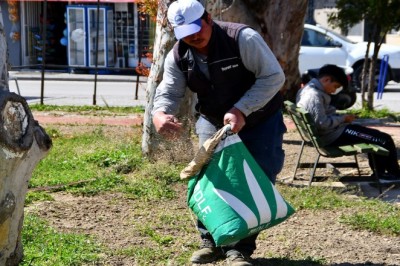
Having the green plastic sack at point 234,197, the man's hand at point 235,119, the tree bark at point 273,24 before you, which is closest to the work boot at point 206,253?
the green plastic sack at point 234,197

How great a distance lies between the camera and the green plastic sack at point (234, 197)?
190 inches

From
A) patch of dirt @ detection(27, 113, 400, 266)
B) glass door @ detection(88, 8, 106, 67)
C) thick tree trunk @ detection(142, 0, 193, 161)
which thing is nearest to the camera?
patch of dirt @ detection(27, 113, 400, 266)

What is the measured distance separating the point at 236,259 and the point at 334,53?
18.4 m

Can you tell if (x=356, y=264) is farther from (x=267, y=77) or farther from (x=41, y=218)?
(x=41, y=218)

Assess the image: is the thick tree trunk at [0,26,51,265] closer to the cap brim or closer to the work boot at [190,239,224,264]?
the cap brim

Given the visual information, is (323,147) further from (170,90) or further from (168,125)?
(168,125)

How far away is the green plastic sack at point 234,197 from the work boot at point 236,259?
0.94ft

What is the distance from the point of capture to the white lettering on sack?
4914 mm

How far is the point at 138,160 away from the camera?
27.5 ft

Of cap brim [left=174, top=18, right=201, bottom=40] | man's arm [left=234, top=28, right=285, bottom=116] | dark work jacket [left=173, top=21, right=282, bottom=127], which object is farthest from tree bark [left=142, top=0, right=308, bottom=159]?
cap brim [left=174, top=18, right=201, bottom=40]

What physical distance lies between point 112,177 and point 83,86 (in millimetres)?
15749

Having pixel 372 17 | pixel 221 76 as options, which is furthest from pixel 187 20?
pixel 372 17

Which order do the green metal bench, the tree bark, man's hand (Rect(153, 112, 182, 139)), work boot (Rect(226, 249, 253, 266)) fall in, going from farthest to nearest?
the tree bark
the green metal bench
work boot (Rect(226, 249, 253, 266))
man's hand (Rect(153, 112, 182, 139))

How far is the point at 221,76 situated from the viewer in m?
5.07
